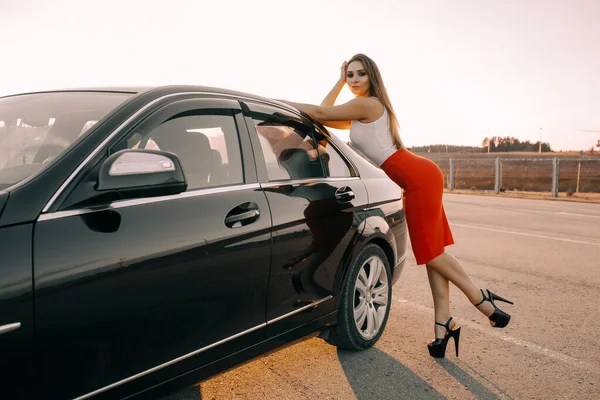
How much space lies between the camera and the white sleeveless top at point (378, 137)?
13.4 feet

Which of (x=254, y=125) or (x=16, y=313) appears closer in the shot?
(x=16, y=313)

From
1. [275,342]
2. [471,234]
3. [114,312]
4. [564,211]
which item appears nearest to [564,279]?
[471,234]

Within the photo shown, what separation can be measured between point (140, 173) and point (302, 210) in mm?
1269

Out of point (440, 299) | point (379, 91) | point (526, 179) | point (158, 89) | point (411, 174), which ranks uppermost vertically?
point (379, 91)

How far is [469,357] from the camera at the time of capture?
4043mm

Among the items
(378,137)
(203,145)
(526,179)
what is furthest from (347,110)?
(526,179)

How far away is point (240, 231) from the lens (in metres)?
2.80

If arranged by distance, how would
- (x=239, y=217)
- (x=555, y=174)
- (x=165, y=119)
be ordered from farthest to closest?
(x=555, y=174) < (x=239, y=217) < (x=165, y=119)

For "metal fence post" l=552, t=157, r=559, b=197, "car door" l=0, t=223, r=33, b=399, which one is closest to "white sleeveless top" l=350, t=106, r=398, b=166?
"car door" l=0, t=223, r=33, b=399

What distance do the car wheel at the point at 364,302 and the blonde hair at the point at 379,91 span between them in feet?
2.61

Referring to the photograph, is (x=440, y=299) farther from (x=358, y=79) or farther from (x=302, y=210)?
(x=358, y=79)

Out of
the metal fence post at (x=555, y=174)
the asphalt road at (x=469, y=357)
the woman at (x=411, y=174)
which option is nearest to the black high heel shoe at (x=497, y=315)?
the woman at (x=411, y=174)

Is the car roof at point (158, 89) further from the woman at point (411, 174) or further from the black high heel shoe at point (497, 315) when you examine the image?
the black high heel shoe at point (497, 315)

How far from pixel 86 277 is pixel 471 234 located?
350 inches
